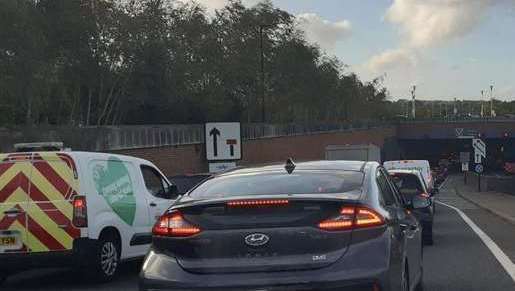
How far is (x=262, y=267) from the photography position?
5336 mm

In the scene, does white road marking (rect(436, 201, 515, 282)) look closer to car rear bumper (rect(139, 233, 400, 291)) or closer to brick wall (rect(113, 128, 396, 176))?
brick wall (rect(113, 128, 396, 176))

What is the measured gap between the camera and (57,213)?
962 centimetres

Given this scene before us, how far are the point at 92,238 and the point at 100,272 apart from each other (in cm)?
52

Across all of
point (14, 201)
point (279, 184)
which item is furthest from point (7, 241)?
point (279, 184)

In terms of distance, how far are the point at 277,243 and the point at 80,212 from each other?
4913 millimetres

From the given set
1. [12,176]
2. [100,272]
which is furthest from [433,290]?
[12,176]

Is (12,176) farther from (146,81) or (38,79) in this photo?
(146,81)

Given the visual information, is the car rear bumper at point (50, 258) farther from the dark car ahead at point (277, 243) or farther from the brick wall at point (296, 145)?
the brick wall at point (296, 145)

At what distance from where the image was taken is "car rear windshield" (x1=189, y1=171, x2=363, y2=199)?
19.3ft

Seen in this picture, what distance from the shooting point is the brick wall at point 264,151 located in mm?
35925

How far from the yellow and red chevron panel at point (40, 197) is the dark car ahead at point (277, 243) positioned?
417 cm

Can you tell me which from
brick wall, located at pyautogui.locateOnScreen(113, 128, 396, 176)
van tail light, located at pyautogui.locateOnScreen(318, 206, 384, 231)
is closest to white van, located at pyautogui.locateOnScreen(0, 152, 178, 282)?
brick wall, located at pyautogui.locateOnScreen(113, 128, 396, 176)

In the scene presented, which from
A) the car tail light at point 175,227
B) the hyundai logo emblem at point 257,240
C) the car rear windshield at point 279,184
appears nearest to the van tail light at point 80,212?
the car rear windshield at point 279,184

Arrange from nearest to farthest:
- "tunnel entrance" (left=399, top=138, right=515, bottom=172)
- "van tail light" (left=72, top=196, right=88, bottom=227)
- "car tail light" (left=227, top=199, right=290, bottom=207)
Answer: "car tail light" (left=227, top=199, right=290, bottom=207), "van tail light" (left=72, top=196, right=88, bottom=227), "tunnel entrance" (left=399, top=138, right=515, bottom=172)
